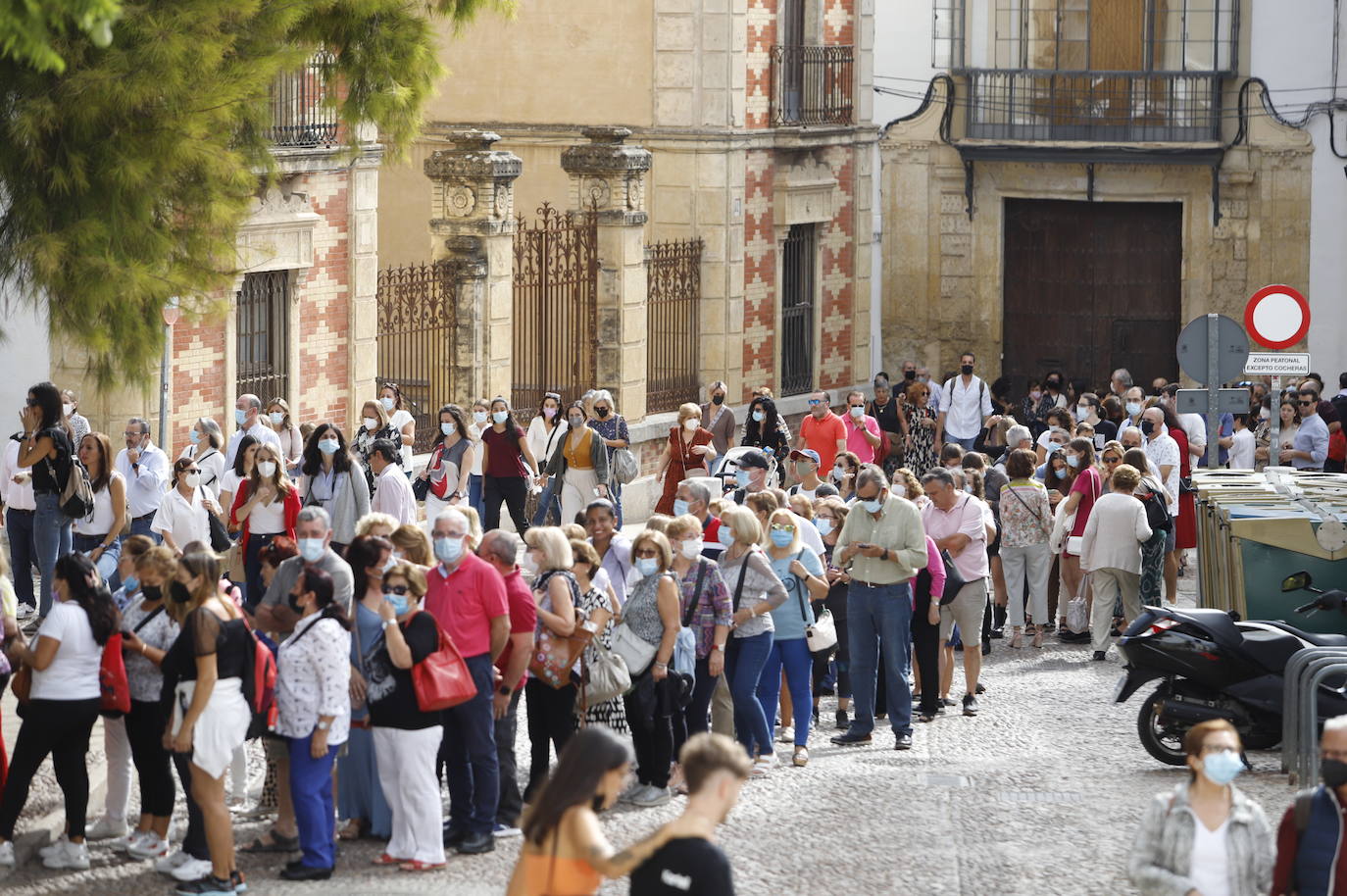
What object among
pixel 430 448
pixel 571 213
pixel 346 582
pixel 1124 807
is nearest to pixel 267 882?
pixel 346 582

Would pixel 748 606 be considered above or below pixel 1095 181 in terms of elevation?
below

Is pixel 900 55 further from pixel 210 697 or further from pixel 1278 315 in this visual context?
pixel 210 697

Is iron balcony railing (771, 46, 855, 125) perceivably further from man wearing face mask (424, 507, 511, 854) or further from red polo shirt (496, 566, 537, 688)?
man wearing face mask (424, 507, 511, 854)

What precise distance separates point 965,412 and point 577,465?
24.5ft

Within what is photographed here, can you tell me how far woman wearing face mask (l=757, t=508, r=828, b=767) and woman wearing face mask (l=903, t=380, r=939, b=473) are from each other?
40.0 feet

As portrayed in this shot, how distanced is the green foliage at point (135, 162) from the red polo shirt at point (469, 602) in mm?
1818

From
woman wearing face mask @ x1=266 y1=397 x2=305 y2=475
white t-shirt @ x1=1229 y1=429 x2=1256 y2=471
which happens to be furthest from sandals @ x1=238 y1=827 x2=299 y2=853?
white t-shirt @ x1=1229 y1=429 x2=1256 y2=471

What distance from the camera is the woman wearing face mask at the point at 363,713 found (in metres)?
10.8

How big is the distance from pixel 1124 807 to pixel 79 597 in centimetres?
544

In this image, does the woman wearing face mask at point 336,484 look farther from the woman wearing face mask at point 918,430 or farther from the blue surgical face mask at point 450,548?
the woman wearing face mask at point 918,430

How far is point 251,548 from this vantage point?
1520cm

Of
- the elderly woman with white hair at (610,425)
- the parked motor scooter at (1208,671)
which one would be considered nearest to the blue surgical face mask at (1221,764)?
the parked motor scooter at (1208,671)

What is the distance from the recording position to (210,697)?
10.2m

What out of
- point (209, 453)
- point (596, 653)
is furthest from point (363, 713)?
point (209, 453)
